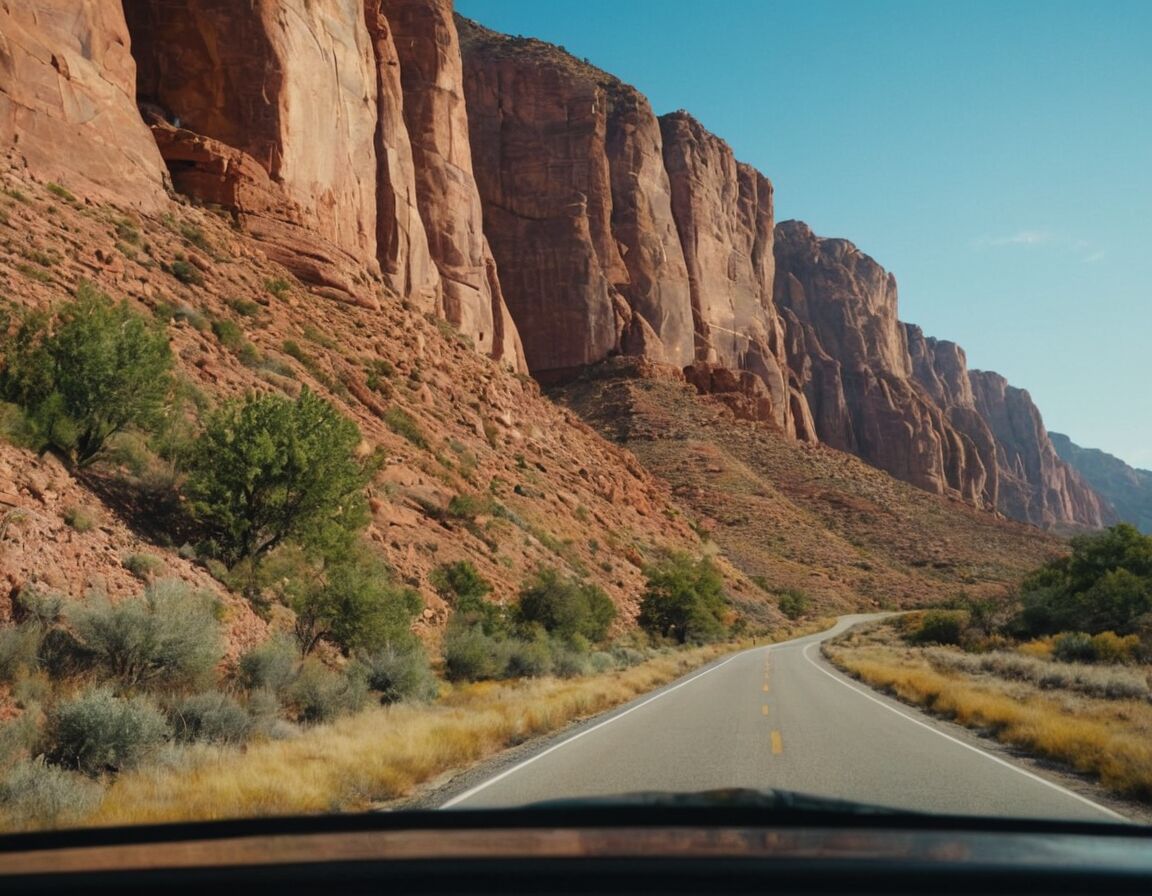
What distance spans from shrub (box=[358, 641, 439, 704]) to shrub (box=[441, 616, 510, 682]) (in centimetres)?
337

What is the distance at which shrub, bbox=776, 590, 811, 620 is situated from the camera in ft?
198

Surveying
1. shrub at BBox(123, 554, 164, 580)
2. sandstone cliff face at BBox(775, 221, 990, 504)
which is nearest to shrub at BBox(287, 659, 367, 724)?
shrub at BBox(123, 554, 164, 580)

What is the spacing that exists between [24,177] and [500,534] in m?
19.1

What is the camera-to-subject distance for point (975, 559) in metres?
74.4

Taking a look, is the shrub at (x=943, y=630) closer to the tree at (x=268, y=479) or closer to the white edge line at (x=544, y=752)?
the white edge line at (x=544, y=752)

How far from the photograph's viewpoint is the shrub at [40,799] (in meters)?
6.05

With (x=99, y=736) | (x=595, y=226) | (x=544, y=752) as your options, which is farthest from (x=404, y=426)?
(x=595, y=226)

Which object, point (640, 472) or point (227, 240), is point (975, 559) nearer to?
point (640, 472)

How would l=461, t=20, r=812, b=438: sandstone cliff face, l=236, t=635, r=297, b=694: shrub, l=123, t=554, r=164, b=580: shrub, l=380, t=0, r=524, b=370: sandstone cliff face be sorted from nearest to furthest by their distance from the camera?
l=236, t=635, r=297, b=694: shrub < l=123, t=554, r=164, b=580: shrub < l=380, t=0, r=524, b=370: sandstone cliff face < l=461, t=20, r=812, b=438: sandstone cliff face

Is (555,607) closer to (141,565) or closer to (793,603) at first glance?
(141,565)

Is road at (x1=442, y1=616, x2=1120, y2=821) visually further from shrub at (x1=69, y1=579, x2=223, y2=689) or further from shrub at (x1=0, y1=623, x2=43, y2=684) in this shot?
shrub at (x1=0, y1=623, x2=43, y2=684)

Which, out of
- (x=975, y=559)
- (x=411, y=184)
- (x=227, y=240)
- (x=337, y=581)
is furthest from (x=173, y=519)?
(x=975, y=559)

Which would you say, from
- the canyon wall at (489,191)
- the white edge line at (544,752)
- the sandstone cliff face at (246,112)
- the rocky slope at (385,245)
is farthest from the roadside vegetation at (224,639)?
the canyon wall at (489,191)

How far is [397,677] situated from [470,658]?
4.24 meters
